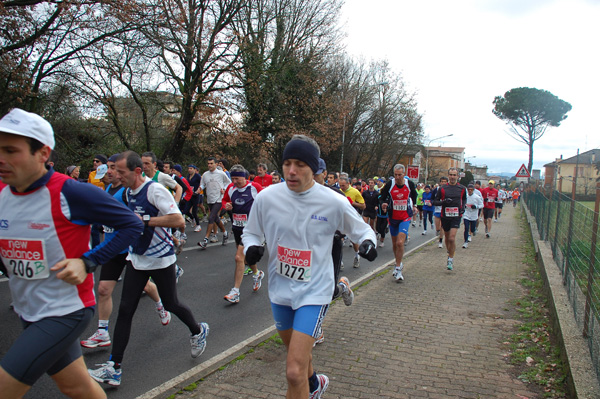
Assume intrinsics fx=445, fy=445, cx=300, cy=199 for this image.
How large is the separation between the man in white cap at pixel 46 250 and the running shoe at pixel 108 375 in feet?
4.63

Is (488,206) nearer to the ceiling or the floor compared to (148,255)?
nearer to the floor

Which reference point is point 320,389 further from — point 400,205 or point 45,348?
point 400,205

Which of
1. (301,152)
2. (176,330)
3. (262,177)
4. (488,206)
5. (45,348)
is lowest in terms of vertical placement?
(176,330)

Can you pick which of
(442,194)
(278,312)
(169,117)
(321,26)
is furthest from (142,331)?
(321,26)

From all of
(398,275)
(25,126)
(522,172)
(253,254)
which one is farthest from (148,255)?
(522,172)

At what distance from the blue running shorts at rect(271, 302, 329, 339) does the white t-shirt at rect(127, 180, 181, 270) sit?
1472 mm

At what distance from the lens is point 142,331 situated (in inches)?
206

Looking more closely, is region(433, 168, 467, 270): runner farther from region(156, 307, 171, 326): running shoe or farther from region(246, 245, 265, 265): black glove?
region(246, 245, 265, 265): black glove

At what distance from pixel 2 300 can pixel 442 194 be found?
872 centimetres

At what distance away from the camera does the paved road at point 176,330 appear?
13.1 ft

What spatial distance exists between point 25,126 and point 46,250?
2.15 ft

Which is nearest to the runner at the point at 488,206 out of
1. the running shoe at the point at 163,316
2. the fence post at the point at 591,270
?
the fence post at the point at 591,270

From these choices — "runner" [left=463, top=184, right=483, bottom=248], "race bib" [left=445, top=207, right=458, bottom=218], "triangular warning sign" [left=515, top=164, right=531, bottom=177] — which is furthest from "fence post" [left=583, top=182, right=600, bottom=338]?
"triangular warning sign" [left=515, top=164, right=531, bottom=177]

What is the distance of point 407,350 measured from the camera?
15.6ft
